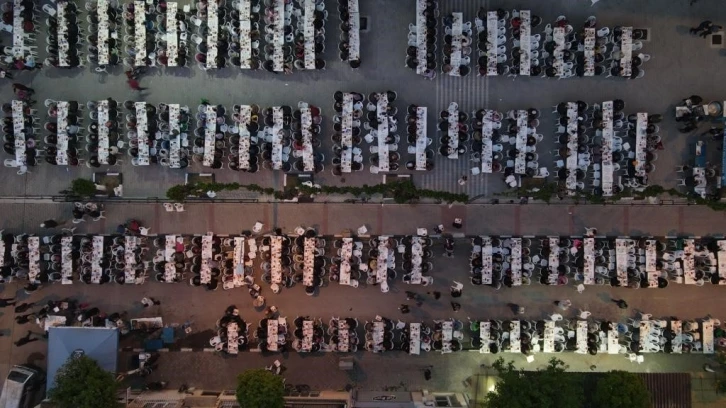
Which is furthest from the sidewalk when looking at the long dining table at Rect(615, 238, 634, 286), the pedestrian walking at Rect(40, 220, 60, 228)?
the long dining table at Rect(615, 238, 634, 286)

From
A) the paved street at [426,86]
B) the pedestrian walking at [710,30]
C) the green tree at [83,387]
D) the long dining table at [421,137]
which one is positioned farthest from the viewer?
the paved street at [426,86]

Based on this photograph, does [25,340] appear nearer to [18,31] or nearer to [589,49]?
[18,31]

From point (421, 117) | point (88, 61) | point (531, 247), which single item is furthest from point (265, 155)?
point (531, 247)

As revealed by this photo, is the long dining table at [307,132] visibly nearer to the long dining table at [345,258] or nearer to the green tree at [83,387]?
the long dining table at [345,258]

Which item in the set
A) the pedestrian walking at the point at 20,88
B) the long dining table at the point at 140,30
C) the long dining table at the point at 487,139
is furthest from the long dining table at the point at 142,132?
the long dining table at the point at 487,139

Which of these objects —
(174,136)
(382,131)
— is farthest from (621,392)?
(174,136)

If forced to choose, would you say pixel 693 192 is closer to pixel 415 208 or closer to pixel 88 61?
pixel 415 208

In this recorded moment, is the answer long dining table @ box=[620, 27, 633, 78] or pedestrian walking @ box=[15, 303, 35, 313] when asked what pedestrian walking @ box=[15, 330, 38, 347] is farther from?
long dining table @ box=[620, 27, 633, 78]
